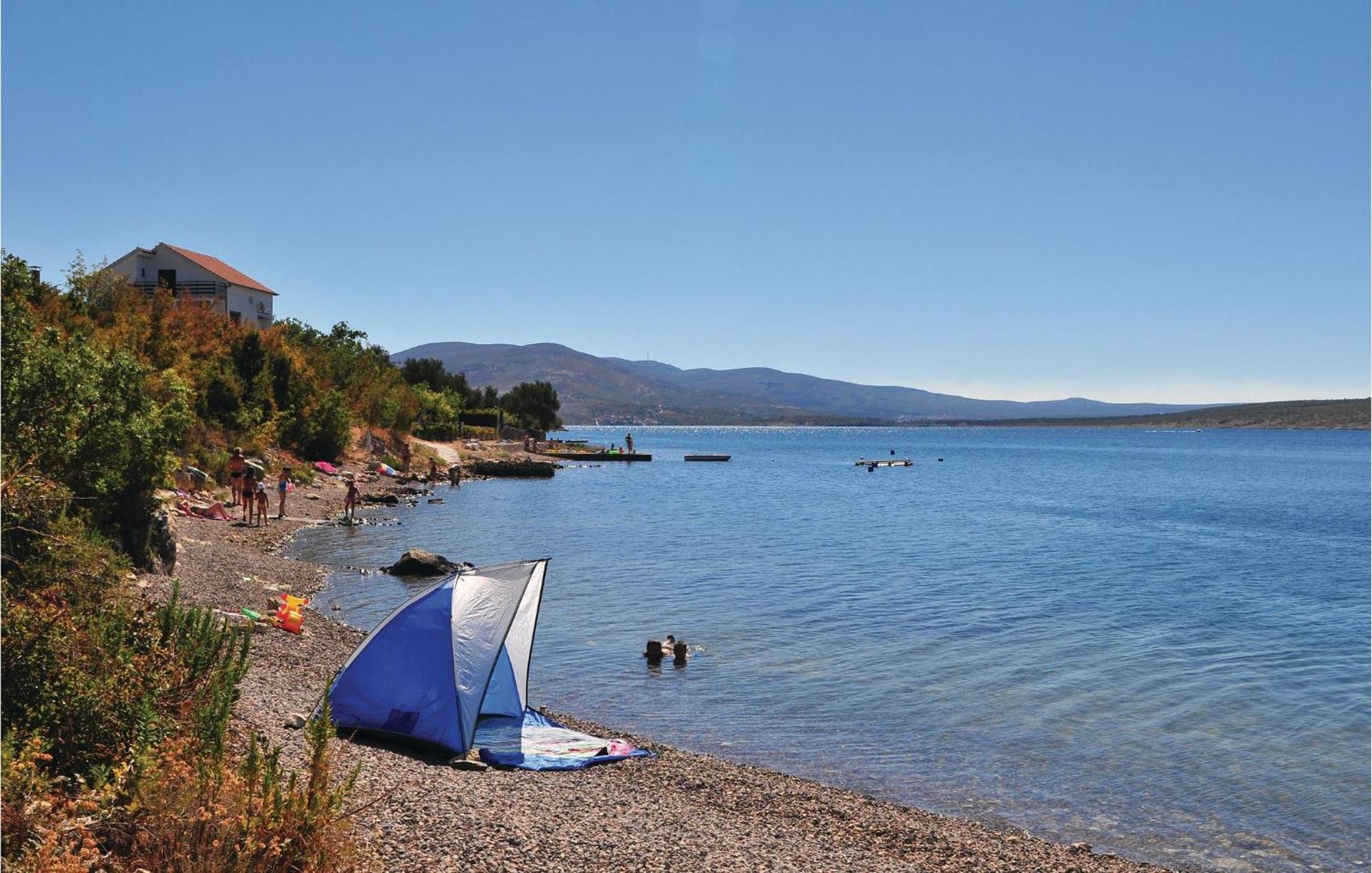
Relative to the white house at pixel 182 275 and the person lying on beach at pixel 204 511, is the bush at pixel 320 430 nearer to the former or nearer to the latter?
the white house at pixel 182 275

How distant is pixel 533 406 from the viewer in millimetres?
109812

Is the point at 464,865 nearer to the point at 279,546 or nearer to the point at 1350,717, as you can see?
the point at 1350,717

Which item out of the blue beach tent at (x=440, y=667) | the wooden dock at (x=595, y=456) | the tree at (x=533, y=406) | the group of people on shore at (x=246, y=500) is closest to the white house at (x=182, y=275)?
the group of people on shore at (x=246, y=500)

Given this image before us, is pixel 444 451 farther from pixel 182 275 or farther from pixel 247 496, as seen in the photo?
pixel 247 496

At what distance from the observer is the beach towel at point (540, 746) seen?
12633 millimetres

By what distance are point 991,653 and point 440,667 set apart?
507 inches

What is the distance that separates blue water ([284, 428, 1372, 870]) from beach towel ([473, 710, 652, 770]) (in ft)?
5.81

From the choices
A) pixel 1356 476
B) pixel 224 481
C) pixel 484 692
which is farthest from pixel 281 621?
pixel 1356 476

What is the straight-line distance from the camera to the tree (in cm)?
10738

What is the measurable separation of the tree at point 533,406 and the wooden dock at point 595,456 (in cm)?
800

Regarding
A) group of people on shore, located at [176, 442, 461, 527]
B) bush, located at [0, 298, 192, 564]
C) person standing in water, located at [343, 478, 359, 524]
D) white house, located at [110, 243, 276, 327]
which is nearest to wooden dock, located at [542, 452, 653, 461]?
white house, located at [110, 243, 276, 327]

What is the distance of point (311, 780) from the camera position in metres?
7.13

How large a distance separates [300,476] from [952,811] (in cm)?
4267

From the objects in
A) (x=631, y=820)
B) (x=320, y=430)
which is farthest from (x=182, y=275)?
(x=631, y=820)
